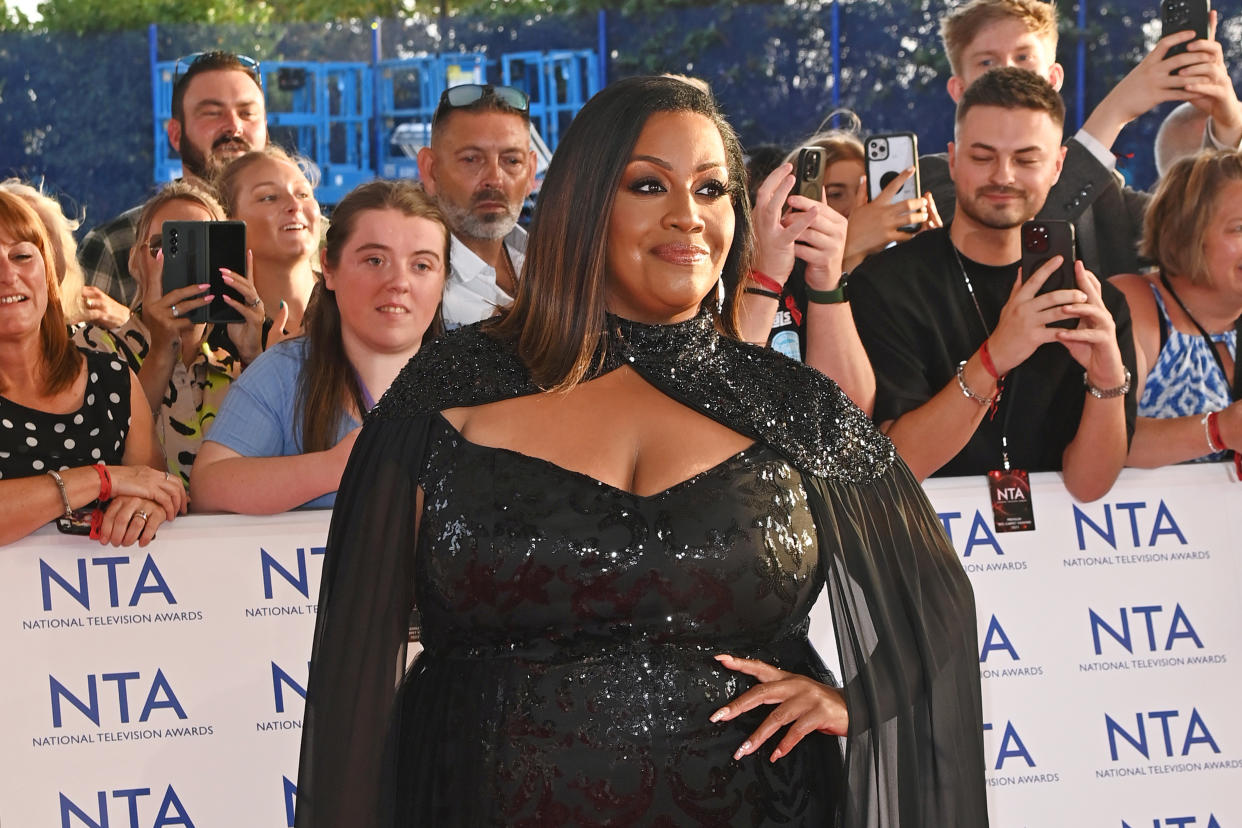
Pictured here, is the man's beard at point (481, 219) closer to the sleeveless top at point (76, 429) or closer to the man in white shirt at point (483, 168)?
the man in white shirt at point (483, 168)

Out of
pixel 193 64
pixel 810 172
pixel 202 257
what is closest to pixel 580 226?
pixel 810 172

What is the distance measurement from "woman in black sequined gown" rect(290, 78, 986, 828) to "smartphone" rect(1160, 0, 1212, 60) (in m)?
2.95

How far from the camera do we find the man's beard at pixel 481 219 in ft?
15.4

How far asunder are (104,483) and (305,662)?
0.63 metres

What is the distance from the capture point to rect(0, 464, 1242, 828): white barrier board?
331cm

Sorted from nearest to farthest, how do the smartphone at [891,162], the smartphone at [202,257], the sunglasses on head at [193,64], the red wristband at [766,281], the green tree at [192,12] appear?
1. the red wristband at [766,281]
2. the smartphone at [202,257]
3. the smartphone at [891,162]
4. the sunglasses on head at [193,64]
5. the green tree at [192,12]

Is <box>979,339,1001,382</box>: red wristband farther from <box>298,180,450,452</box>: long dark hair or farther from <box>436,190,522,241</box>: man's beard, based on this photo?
<box>436,190,522,241</box>: man's beard

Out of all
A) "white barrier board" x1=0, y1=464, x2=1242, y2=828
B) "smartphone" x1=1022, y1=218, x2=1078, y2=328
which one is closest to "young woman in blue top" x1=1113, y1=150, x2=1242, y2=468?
"white barrier board" x1=0, y1=464, x2=1242, y2=828

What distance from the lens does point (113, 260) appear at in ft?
17.2

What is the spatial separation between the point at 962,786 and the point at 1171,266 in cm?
237

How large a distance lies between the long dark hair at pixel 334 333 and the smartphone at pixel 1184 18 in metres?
2.54

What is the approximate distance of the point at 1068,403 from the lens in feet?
12.3

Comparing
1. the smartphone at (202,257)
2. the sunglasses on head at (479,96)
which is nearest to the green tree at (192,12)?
the sunglasses on head at (479,96)

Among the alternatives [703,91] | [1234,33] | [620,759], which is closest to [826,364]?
[703,91]
